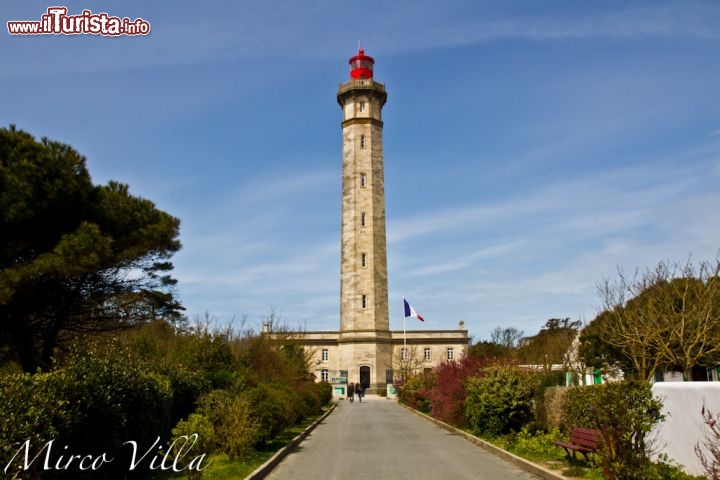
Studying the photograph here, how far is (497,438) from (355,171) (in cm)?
3728

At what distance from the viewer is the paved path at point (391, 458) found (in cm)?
1198

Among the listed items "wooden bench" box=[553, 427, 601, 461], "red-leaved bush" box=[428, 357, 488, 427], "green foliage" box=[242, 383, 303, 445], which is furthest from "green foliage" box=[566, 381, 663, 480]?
"red-leaved bush" box=[428, 357, 488, 427]

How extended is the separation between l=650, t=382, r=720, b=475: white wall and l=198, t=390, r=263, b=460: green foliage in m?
7.95

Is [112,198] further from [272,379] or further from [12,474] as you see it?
[12,474]

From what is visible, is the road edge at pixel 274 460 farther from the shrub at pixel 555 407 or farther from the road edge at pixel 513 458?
the shrub at pixel 555 407

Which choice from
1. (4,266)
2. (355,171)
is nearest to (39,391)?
(4,266)

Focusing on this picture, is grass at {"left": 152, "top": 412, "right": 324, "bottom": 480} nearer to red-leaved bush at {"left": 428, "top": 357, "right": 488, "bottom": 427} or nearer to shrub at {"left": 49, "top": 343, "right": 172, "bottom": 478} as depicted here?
shrub at {"left": 49, "top": 343, "right": 172, "bottom": 478}

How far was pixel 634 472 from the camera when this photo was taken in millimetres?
9258

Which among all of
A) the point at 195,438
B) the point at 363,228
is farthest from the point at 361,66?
the point at 195,438

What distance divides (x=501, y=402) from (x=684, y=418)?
290 inches

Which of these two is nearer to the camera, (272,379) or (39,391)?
(39,391)

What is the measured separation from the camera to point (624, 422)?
389 inches

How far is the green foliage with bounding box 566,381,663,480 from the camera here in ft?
30.9

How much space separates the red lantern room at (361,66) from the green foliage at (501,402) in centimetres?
3990
